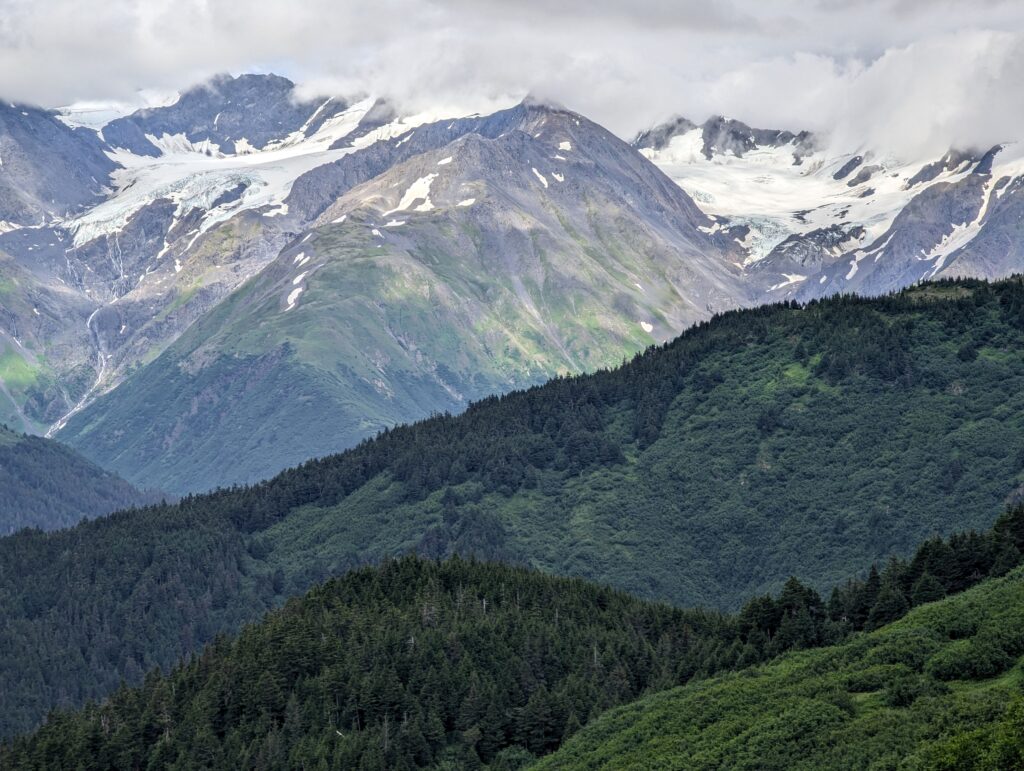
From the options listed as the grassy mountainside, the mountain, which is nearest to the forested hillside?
the mountain

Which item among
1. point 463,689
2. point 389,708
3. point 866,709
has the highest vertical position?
point 463,689

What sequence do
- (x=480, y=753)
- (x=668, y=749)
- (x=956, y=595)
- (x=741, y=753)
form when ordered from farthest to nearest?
(x=480, y=753)
(x=956, y=595)
(x=668, y=749)
(x=741, y=753)

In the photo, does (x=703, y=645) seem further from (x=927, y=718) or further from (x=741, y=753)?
(x=927, y=718)

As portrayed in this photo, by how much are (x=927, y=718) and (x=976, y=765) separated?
21.8m

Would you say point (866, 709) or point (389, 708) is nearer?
point (866, 709)

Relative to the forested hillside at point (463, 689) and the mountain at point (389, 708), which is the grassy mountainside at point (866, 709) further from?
the mountain at point (389, 708)

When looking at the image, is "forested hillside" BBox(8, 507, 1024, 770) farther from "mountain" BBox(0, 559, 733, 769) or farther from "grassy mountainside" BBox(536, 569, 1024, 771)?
"grassy mountainside" BBox(536, 569, 1024, 771)

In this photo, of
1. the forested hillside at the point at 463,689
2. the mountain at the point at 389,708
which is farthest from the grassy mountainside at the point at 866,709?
the mountain at the point at 389,708

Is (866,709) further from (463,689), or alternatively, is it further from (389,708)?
(389,708)

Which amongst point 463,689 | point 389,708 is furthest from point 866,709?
point 389,708

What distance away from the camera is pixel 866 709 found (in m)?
128

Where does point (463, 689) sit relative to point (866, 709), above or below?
above

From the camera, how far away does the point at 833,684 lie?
5354 inches

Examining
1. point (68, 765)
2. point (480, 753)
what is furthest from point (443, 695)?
point (68, 765)
